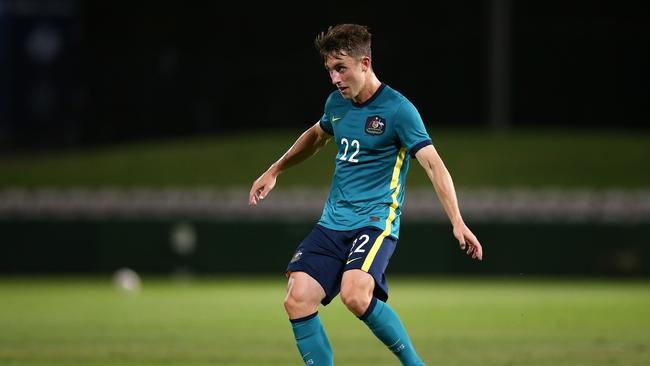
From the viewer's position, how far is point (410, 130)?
292 inches

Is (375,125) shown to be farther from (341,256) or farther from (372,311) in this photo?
(372,311)

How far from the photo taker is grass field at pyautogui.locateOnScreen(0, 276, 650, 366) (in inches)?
400

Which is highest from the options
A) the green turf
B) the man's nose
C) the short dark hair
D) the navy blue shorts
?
the short dark hair

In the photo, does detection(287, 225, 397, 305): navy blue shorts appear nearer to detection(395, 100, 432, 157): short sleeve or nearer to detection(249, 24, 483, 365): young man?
detection(249, 24, 483, 365): young man

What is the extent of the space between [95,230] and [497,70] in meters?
7.88

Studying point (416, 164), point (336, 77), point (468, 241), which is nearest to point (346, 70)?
point (336, 77)

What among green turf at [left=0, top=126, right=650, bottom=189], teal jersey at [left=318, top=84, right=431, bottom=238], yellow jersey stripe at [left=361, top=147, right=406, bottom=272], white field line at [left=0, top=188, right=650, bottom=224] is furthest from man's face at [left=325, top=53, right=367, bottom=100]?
green turf at [left=0, top=126, right=650, bottom=189]

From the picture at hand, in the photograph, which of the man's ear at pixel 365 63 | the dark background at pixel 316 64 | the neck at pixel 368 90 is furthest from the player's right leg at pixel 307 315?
the dark background at pixel 316 64

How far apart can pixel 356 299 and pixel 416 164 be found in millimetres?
19231

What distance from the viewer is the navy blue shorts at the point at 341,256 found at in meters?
7.47

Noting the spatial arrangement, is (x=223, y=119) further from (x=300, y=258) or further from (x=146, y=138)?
(x=300, y=258)

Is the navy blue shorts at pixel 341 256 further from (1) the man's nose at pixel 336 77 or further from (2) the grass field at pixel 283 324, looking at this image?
(2) the grass field at pixel 283 324

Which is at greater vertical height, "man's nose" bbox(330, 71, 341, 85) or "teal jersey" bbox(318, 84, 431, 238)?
"man's nose" bbox(330, 71, 341, 85)

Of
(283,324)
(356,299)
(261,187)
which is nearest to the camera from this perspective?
(356,299)
